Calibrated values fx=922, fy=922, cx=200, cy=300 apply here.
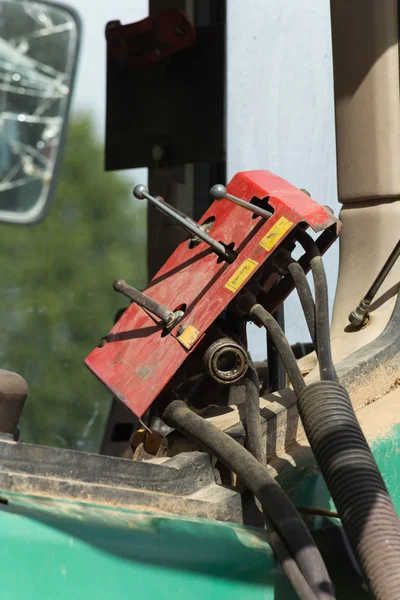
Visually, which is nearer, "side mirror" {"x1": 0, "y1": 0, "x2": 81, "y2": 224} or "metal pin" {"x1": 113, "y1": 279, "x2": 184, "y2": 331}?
"metal pin" {"x1": 113, "y1": 279, "x2": 184, "y2": 331}

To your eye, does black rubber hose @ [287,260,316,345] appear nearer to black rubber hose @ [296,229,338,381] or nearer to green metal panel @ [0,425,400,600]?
A: black rubber hose @ [296,229,338,381]

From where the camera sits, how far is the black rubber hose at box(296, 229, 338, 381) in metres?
1.41

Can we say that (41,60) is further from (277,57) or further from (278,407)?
(278,407)

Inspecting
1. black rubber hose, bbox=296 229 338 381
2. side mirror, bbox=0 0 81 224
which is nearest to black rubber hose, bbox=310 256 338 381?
black rubber hose, bbox=296 229 338 381

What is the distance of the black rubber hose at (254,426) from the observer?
136 centimetres

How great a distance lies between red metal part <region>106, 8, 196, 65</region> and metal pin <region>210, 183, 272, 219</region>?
1.73 metres

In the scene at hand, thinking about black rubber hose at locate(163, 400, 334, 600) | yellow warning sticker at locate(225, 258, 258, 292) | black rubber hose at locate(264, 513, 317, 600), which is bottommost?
black rubber hose at locate(264, 513, 317, 600)

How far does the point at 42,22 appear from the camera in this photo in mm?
2188

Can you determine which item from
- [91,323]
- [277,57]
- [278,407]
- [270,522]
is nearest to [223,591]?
[270,522]

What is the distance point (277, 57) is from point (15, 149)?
1.19m

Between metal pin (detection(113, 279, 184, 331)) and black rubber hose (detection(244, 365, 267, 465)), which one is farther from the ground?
metal pin (detection(113, 279, 184, 331))

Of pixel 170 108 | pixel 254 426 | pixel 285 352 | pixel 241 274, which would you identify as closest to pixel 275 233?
pixel 241 274

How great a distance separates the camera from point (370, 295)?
1814mm

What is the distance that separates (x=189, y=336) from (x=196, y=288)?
12cm
